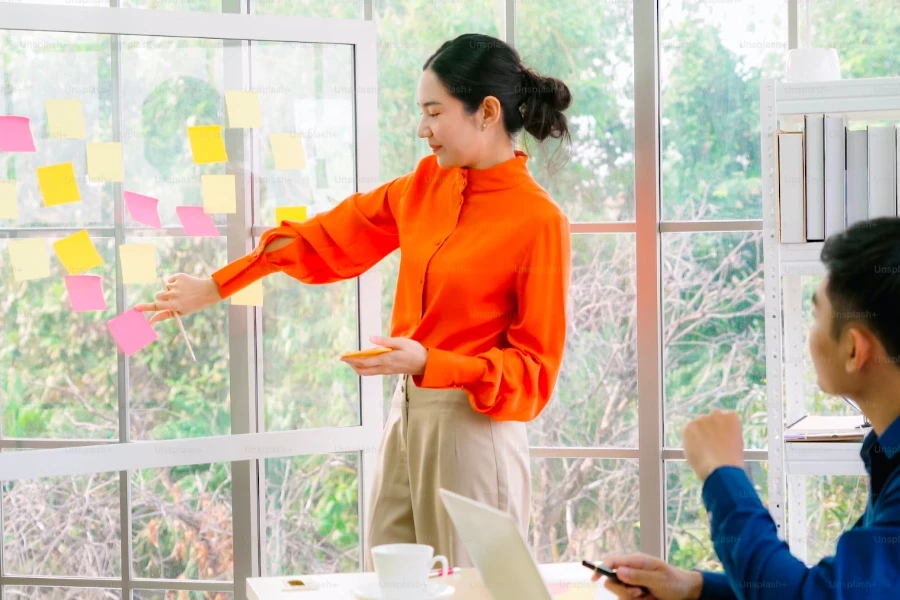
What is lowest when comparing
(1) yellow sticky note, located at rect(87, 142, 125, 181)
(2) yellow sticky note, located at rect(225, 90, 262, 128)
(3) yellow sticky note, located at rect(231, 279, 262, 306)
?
(3) yellow sticky note, located at rect(231, 279, 262, 306)

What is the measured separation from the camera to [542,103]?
1.99m

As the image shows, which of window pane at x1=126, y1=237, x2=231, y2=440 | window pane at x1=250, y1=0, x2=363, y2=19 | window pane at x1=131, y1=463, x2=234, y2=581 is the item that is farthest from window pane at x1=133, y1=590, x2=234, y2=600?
window pane at x1=250, y1=0, x2=363, y2=19

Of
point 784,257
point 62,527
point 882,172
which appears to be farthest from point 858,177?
point 62,527

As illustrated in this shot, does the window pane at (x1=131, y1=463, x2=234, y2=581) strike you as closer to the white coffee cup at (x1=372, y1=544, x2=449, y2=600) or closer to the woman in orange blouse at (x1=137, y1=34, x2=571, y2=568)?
the woman in orange blouse at (x1=137, y1=34, x2=571, y2=568)

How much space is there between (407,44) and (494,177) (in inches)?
35.3

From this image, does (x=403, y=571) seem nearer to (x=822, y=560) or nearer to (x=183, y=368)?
(x=822, y=560)

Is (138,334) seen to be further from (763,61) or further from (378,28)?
(763,61)

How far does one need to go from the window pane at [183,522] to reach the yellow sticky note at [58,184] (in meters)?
0.73

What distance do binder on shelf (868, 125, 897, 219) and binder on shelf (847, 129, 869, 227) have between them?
0.01m

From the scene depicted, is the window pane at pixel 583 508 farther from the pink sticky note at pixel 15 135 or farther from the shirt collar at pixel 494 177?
the pink sticky note at pixel 15 135

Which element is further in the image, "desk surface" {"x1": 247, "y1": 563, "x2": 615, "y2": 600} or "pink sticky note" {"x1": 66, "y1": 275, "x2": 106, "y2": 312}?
"pink sticky note" {"x1": 66, "y1": 275, "x2": 106, "y2": 312}

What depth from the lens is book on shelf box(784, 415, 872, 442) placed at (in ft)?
6.91

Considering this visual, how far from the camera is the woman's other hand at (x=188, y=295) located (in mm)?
2174

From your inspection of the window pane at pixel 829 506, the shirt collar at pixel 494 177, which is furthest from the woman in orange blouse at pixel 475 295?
the window pane at pixel 829 506
